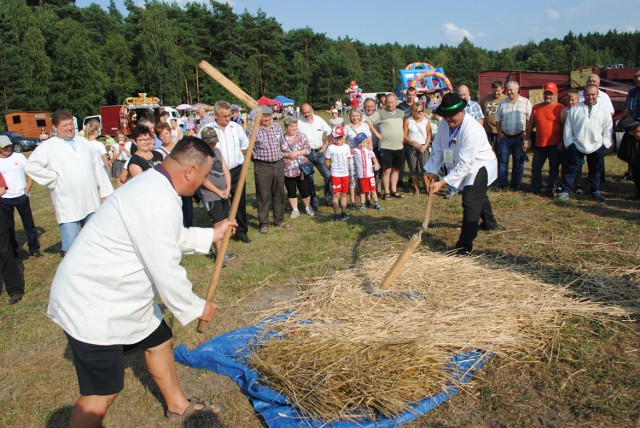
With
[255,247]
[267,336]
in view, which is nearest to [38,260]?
[255,247]

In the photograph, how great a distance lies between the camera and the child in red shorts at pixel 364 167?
816 centimetres

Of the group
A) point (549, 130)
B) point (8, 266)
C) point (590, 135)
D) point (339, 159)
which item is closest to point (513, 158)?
point (549, 130)

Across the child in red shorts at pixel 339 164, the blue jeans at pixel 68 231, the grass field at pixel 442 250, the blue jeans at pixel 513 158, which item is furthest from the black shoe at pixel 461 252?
the blue jeans at pixel 68 231

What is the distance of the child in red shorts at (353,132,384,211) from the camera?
816 cm

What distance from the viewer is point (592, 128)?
7734mm

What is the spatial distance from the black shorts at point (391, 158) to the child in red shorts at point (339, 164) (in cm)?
120

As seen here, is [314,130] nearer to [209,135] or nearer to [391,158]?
[391,158]

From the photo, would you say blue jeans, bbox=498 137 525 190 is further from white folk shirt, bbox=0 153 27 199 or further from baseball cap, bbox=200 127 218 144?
white folk shirt, bbox=0 153 27 199

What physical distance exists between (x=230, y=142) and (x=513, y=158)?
5.58 metres

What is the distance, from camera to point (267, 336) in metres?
4.05

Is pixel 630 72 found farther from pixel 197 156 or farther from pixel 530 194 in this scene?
pixel 197 156

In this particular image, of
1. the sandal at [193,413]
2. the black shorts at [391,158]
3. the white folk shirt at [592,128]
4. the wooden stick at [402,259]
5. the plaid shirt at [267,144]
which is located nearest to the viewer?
the sandal at [193,413]

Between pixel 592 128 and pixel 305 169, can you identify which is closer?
pixel 592 128

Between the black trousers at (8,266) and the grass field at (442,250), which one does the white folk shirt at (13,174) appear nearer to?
the grass field at (442,250)
